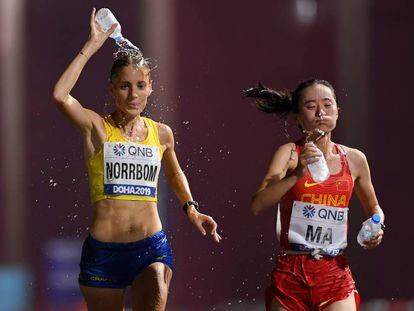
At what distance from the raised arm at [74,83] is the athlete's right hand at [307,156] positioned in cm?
107

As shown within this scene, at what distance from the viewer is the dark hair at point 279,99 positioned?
18.3 feet

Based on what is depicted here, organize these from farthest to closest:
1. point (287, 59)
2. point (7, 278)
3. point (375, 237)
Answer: point (287, 59) < point (7, 278) < point (375, 237)

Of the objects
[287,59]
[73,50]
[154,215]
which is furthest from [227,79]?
[154,215]

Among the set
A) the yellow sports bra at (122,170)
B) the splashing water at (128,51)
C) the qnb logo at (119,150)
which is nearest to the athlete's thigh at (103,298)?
the yellow sports bra at (122,170)

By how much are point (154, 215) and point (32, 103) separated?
270cm

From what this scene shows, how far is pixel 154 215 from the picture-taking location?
5488mm

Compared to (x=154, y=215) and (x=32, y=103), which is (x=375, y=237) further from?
(x=32, y=103)

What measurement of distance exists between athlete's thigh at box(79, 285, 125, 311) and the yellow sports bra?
0.43 m

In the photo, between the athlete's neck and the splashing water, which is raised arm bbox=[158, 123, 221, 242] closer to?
the splashing water

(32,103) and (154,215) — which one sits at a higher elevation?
(32,103)

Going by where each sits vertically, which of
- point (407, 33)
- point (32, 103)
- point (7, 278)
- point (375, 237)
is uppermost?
point (407, 33)

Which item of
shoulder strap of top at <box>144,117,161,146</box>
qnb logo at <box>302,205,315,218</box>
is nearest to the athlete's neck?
qnb logo at <box>302,205,315,218</box>

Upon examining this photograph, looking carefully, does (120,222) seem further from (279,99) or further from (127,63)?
(279,99)

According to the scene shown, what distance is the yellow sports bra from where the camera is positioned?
213 inches
